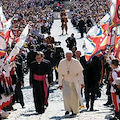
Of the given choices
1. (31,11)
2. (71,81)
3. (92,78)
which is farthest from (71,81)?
(31,11)

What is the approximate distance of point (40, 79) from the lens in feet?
45.6

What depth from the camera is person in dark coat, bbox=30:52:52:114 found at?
13.8 metres

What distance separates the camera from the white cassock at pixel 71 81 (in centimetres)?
1323

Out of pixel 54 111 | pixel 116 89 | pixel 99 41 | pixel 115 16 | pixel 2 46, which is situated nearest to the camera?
pixel 116 89

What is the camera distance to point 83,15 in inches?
1757

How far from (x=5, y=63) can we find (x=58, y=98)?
400 centimetres

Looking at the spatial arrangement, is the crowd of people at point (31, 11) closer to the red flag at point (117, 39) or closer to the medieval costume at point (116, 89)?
the red flag at point (117, 39)

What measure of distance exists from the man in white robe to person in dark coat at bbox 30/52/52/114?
63 centimetres

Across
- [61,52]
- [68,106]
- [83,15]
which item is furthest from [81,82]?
[83,15]

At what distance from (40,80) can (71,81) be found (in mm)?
944

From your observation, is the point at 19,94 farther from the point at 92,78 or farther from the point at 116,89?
the point at 116,89

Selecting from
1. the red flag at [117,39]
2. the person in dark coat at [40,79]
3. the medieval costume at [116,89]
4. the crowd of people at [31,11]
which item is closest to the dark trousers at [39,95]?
the person in dark coat at [40,79]

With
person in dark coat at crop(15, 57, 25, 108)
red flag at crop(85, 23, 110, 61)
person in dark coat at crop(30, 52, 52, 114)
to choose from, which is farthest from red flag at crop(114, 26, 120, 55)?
person in dark coat at crop(15, 57, 25, 108)

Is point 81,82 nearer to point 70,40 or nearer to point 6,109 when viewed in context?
point 6,109
